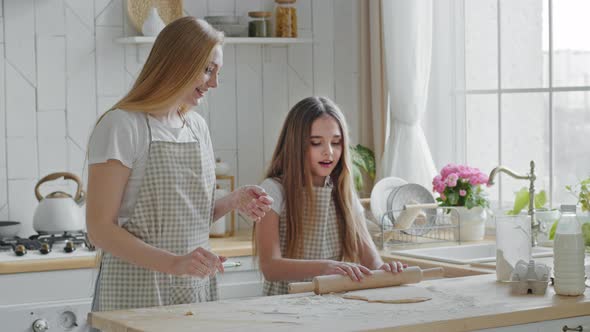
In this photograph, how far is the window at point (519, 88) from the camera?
357 cm

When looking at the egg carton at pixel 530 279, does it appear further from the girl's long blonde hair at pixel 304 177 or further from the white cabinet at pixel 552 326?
the girl's long blonde hair at pixel 304 177

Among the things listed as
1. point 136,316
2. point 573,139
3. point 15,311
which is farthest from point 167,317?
point 573,139

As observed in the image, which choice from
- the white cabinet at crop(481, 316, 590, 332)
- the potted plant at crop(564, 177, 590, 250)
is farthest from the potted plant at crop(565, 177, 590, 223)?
the white cabinet at crop(481, 316, 590, 332)

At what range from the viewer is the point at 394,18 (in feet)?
13.4

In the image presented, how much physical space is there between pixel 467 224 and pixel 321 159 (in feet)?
3.54

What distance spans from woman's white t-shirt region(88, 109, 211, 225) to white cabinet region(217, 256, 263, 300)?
1.29m

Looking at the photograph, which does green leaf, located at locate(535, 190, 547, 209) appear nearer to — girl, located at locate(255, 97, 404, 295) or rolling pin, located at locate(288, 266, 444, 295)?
girl, located at locate(255, 97, 404, 295)

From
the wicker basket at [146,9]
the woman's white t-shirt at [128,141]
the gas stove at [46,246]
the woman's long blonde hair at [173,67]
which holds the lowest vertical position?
the gas stove at [46,246]

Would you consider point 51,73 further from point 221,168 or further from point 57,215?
point 221,168

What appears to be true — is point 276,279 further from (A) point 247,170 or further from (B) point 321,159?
(A) point 247,170

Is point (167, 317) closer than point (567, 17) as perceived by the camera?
Yes

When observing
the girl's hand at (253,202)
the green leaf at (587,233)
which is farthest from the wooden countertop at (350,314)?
the green leaf at (587,233)

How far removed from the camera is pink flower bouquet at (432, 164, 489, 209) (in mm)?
3621

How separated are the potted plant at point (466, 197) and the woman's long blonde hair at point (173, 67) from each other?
1.58 m
